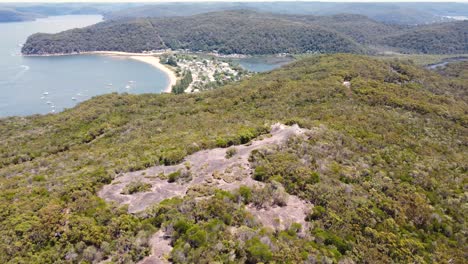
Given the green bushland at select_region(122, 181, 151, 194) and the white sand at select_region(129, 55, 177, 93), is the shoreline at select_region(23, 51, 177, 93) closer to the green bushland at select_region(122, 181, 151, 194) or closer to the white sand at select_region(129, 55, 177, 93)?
the white sand at select_region(129, 55, 177, 93)

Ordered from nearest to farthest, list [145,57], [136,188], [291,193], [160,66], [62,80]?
[291,193]
[136,188]
[62,80]
[160,66]
[145,57]

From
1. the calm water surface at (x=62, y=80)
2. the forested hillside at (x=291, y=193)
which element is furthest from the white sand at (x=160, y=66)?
the forested hillside at (x=291, y=193)

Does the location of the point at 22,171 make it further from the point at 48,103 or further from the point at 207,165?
the point at 48,103

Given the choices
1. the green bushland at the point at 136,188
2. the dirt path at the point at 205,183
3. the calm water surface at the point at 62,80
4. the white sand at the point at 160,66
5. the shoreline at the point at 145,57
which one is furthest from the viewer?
the shoreline at the point at 145,57

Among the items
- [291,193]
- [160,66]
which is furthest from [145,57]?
[291,193]

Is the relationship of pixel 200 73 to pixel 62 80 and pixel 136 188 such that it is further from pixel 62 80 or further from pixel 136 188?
pixel 136 188

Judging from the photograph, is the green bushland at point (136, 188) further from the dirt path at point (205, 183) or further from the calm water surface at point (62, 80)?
the calm water surface at point (62, 80)
